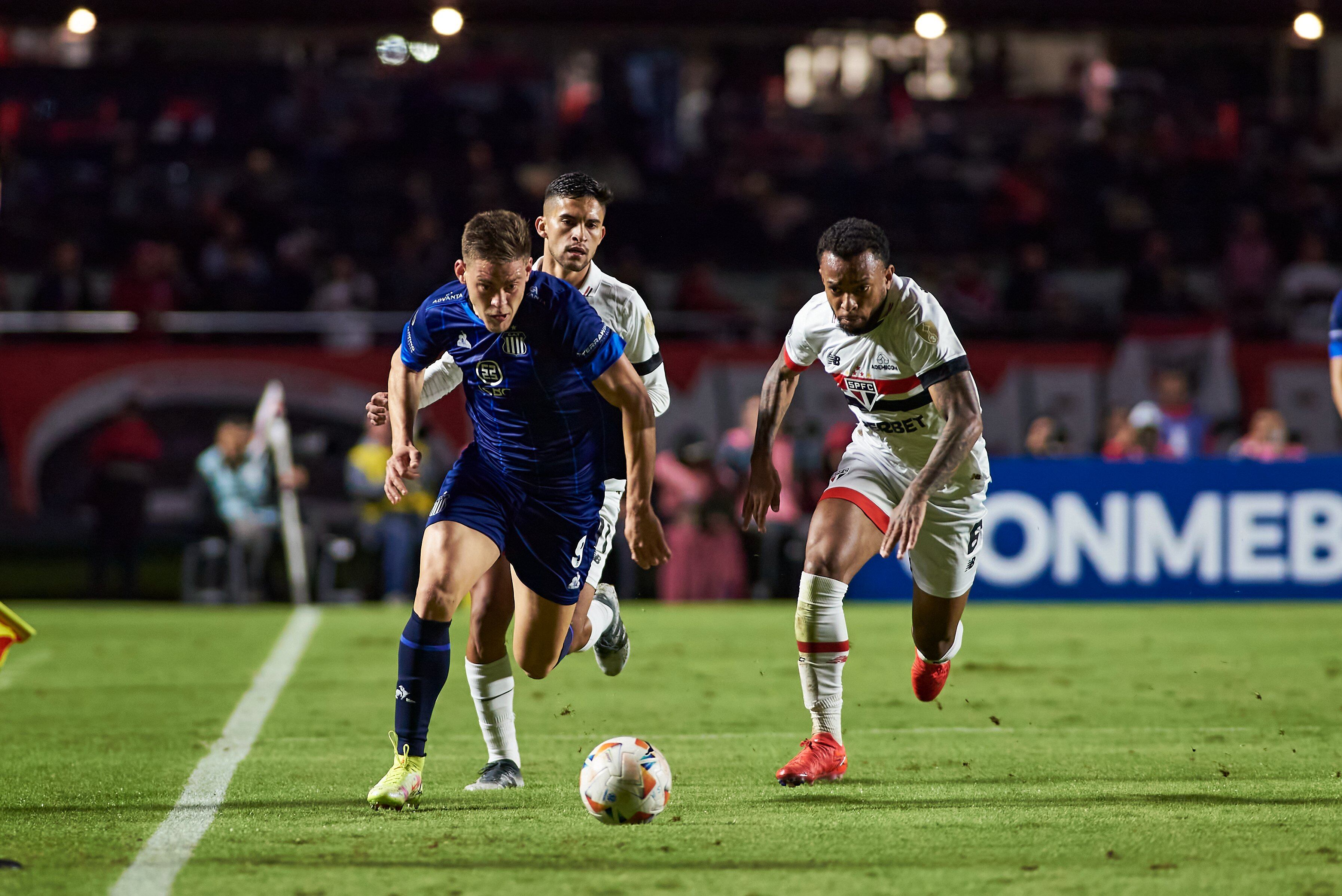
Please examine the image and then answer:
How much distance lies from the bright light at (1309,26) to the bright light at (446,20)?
8.00 m

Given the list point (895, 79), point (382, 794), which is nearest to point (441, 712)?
point (382, 794)

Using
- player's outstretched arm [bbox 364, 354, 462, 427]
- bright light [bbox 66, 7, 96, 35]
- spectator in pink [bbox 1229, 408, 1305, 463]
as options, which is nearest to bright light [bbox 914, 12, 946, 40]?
spectator in pink [bbox 1229, 408, 1305, 463]

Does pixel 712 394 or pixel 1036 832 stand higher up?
pixel 712 394

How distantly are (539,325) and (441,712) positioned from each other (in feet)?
12.1

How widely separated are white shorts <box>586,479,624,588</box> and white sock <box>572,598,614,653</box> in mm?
300

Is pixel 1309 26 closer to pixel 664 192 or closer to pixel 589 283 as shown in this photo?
pixel 664 192

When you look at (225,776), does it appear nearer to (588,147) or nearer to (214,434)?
(214,434)

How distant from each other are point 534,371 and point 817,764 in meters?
1.91

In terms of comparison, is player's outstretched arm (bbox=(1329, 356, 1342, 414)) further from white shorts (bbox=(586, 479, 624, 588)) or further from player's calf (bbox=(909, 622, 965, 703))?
white shorts (bbox=(586, 479, 624, 588))

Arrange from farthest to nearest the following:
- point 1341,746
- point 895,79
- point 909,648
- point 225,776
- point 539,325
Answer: point 895,79
point 909,648
point 1341,746
point 225,776
point 539,325

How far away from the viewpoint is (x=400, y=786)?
5.85m

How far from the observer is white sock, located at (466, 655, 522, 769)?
6.51m

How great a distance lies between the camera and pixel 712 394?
1780 centimetres

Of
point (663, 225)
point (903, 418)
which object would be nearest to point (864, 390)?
point (903, 418)
